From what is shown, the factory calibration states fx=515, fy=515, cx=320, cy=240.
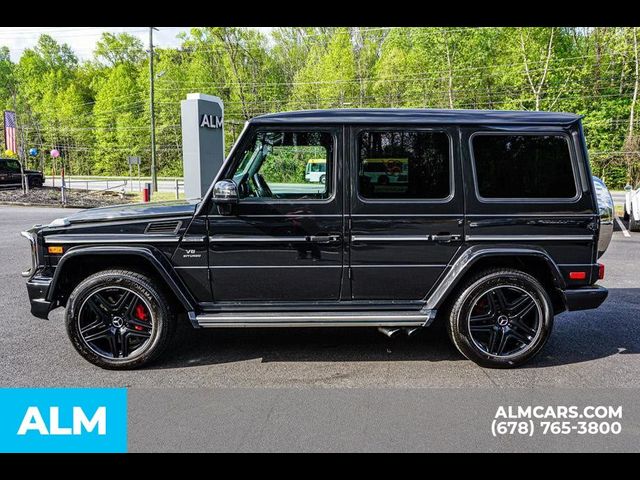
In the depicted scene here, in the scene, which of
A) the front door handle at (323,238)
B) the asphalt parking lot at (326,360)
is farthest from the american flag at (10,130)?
the front door handle at (323,238)

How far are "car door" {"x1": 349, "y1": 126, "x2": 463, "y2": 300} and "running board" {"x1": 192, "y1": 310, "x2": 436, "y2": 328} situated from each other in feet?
0.85

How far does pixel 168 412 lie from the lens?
11.6 ft

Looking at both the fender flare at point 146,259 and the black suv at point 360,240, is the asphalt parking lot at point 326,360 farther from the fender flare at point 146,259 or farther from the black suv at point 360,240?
the fender flare at point 146,259

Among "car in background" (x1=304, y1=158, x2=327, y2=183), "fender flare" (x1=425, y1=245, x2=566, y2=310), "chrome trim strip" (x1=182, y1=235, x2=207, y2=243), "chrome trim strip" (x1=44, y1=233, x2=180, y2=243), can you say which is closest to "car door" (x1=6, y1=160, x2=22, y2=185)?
"chrome trim strip" (x1=44, y1=233, x2=180, y2=243)

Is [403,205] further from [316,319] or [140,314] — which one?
[140,314]

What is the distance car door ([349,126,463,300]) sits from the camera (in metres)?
4.24

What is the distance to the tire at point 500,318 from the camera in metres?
4.27

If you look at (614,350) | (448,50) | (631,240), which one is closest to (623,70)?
(448,50)

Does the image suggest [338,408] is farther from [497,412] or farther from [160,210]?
[160,210]

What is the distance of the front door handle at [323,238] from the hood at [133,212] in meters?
1.02

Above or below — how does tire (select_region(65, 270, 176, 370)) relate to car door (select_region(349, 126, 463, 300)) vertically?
below

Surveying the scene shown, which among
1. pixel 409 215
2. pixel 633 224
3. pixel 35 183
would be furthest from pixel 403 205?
pixel 35 183

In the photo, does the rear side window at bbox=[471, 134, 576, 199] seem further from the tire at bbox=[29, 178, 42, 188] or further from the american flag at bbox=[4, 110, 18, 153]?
the tire at bbox=[29, 178, 42, 188]

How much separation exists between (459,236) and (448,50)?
3615 cm
